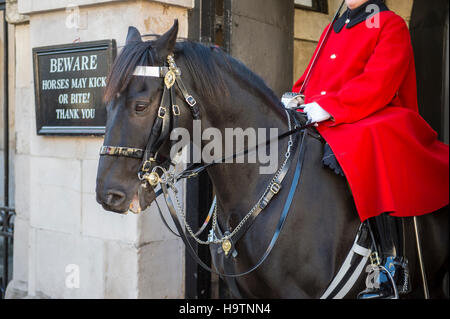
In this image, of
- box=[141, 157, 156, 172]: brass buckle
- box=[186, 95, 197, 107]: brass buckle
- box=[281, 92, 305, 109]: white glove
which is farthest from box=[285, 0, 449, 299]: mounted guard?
box=[141, 157, 156, 172]: brass buckle

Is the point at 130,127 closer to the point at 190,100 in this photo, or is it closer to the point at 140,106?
the point at 140,106

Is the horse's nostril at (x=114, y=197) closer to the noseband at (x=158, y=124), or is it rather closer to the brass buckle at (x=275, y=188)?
the noseband at (x=158, y=124)

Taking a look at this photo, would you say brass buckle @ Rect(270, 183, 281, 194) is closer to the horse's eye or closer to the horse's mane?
the horse's mane

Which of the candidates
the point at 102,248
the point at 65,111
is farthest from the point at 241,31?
the point at 102,248

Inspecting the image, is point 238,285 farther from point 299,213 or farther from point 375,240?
point 375,240

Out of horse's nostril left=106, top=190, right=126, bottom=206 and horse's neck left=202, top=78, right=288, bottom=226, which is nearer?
horse's nostril left=106, top=190, right=126, bottom=206

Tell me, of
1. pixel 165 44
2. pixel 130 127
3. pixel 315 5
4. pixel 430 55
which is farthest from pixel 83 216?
pixel 430 55

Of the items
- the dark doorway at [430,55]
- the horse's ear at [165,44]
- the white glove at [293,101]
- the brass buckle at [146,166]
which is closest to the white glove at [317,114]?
the white glove at [293,101]

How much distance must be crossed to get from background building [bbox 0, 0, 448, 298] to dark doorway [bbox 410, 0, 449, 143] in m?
0.01

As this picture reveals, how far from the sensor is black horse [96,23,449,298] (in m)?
2.57

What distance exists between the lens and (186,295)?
15.5ft

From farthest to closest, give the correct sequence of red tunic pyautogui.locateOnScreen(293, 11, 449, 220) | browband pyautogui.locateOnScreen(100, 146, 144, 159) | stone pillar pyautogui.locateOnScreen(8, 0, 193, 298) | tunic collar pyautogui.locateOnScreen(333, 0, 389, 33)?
stone pillar pyautogui.locateOnScreen(8, 0, 193, 298), tunic collar pyautogui.locateOnScreen(333, 0, 389, 33), red tunic pyautogui.locateOnScreen(293, 11, 449, 220), browband pyautogui.locateOnScreen(100, 146, 144, 159)

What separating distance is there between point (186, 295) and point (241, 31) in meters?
2.44

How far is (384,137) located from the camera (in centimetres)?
288
